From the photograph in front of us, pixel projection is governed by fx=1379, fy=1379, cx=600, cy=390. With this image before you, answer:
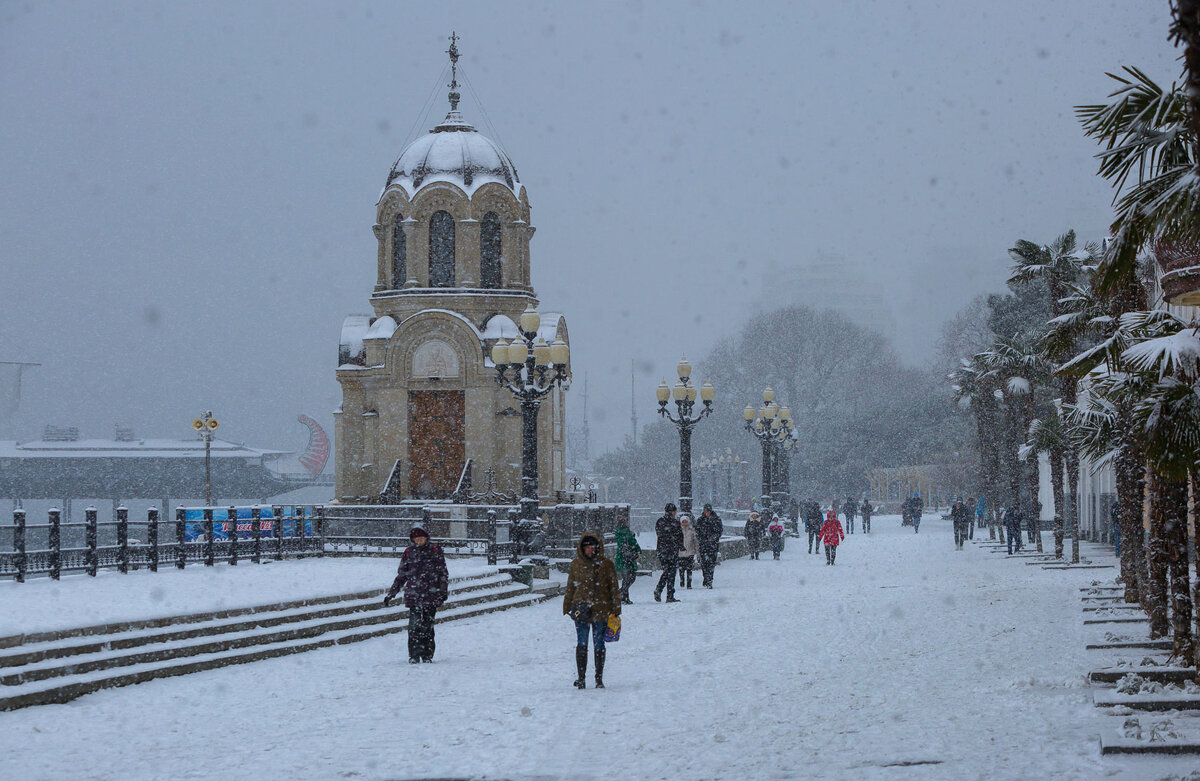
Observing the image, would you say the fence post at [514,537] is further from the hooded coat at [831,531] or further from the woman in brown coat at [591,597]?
the woman in brown coat at [591,597]

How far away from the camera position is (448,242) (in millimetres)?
39094

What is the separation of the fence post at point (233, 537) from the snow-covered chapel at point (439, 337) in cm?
1157

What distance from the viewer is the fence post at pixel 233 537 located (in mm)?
25938

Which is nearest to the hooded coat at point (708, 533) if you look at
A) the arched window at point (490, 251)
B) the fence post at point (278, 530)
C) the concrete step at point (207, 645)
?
the concrete step at point (207, 645)

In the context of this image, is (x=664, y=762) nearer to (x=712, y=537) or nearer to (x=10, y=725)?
(x=10, y=725)

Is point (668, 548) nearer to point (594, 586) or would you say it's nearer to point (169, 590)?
point (169, 590)

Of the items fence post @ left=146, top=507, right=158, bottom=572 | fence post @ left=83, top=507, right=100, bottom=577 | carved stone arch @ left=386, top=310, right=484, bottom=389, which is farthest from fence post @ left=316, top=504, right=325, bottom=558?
fence post @ left=83, top=507, right=100, bottom=577

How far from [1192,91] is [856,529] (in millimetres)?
57286

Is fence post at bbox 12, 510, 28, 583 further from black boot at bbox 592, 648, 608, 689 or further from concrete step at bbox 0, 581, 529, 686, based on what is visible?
black boot at bbox 592, 648, 608, 689

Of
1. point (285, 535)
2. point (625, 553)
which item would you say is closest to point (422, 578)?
point (625, 553)

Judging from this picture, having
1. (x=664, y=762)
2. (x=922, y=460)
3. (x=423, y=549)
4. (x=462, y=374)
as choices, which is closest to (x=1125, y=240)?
(x=664, y=762)

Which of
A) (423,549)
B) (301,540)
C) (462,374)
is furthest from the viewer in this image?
(462,374)

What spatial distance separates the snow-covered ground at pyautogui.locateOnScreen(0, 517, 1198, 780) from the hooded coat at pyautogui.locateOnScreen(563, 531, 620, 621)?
0.77 metres

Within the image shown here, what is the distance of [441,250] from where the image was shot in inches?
1539
